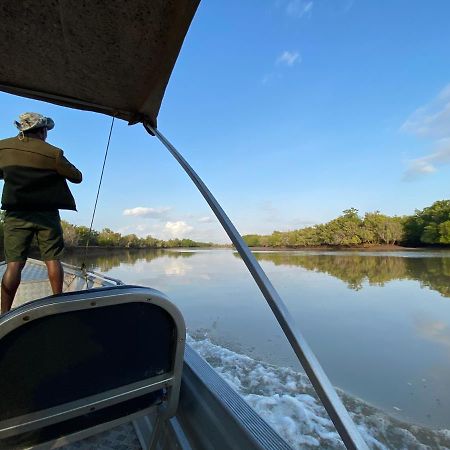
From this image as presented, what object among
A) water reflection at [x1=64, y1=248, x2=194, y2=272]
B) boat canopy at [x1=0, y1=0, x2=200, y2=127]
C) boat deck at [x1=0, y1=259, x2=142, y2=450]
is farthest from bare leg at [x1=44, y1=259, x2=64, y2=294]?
boat canopy at [x1=0, y1=0, x2=200, y2=127]

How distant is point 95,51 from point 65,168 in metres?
0.56

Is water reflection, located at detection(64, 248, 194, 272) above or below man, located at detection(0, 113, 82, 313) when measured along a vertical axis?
below

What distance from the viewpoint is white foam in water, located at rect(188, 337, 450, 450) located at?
139 centimetres

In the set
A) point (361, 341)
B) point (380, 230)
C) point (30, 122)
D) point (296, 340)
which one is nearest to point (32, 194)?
point (30, 122)

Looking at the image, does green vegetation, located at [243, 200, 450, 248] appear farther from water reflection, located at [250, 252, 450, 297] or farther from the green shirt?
the green shirt

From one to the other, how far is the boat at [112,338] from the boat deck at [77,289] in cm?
15

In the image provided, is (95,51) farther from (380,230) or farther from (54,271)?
(380,230)

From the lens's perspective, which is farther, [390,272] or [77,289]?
[390,272]

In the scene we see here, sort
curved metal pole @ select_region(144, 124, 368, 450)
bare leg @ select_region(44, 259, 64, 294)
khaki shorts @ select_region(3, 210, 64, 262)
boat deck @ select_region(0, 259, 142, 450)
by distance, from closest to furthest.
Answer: curved metal pole @ select_region(144, 124, 368, 450)
boat deck @ select_region(0, 259, 142, 450)
khaki shorts @ select_region(3, 210, 64, 262)
bare leg @ select_region(44, 259, 64, 294)

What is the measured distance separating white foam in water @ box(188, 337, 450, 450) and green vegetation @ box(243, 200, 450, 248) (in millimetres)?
24591

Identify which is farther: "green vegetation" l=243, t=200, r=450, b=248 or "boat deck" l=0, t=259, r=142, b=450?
"green vegetation" l=243, t=200, r=450, b=248

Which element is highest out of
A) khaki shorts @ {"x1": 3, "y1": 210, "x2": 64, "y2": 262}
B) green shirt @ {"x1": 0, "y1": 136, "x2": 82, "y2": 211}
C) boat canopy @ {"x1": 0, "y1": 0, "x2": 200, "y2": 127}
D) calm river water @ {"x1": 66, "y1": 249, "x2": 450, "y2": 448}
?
boat canopy @ {"x1": 0, "y1": 0, "x2": 200, "y2": 127}

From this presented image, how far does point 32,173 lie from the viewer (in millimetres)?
1136

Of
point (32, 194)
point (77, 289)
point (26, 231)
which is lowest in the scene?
point (77, 289)
